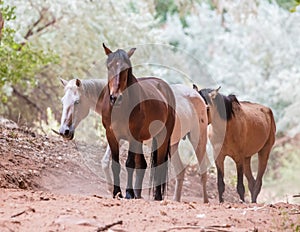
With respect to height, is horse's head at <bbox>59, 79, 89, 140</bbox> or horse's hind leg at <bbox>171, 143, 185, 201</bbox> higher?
horse's head at <bbox>59, 79, 89, 140</bbox>

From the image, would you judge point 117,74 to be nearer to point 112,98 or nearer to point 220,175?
point 112,98

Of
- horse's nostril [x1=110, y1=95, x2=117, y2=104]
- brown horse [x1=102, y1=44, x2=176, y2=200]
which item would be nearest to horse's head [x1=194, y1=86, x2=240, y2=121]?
brown horse [x1=102, y1=44, x2=176, y2=200]

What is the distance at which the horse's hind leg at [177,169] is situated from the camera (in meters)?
9.24

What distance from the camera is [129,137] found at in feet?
23.4

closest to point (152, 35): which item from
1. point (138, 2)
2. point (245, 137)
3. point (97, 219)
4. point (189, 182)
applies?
point (138, 2)

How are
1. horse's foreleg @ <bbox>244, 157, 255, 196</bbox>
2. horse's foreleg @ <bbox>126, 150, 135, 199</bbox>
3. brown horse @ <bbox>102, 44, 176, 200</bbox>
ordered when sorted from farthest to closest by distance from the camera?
horse's foreleg @ <bbox>244, 157, 255, 196</bbox> < horse's foreleg @ <bbox>126, 150, 135, 199</bbox> < brown horse @ <bbox>102, 44, 176, 200</bbox>

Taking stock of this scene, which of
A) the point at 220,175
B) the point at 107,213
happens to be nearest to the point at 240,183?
the point at 220,175

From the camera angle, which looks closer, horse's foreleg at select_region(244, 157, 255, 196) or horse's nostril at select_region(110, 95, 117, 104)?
horse's nostril at select_region(110, 95, 117, 104)

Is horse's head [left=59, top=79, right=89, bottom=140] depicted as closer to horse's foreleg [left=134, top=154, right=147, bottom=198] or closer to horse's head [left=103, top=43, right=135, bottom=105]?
horse's foreleg [left=134, top=154, right=147, bottom=198]

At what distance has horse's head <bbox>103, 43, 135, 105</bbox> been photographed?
677 cm

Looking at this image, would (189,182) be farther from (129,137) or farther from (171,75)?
(129,137)

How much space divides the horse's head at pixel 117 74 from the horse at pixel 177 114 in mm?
1058

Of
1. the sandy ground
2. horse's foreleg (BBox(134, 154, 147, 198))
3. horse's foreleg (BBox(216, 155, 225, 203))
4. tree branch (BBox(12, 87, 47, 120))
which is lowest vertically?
the sandy ground

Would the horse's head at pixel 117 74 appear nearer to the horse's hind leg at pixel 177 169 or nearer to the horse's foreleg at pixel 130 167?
the horse's foreleg at pixel 130 167
